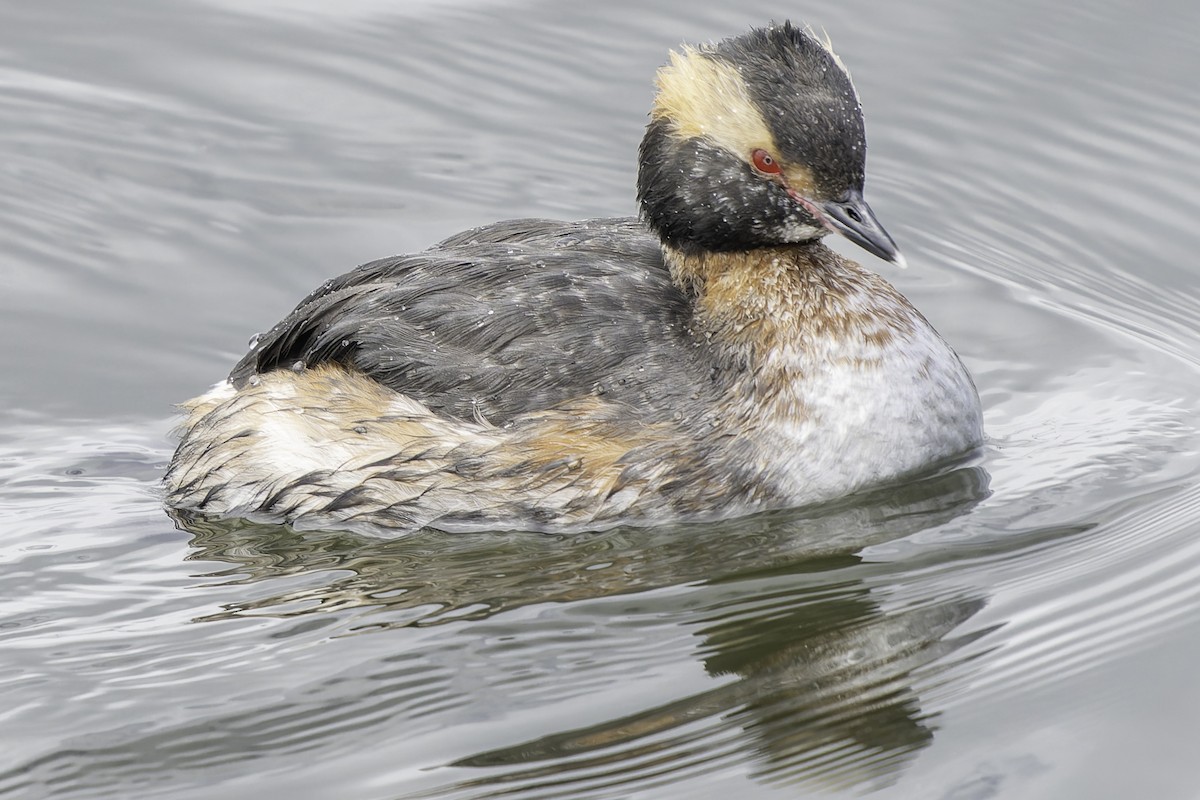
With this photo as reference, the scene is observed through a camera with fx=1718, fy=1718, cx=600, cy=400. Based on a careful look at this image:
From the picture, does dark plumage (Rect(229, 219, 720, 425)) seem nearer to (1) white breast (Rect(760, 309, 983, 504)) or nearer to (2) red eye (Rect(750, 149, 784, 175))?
(1) white breast (Rect(760, 309, 983, 504))

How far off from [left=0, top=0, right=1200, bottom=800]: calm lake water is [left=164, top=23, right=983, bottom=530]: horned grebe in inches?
8.0

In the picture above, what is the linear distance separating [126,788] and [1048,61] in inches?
288

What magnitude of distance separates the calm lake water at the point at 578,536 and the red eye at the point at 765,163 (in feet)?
4.53

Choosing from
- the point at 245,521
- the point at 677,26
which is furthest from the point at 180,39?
the point at 245,521

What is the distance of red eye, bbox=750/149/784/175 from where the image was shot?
22.3ft

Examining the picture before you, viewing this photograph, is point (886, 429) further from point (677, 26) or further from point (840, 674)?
point (677, 26)

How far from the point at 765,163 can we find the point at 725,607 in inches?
70.8

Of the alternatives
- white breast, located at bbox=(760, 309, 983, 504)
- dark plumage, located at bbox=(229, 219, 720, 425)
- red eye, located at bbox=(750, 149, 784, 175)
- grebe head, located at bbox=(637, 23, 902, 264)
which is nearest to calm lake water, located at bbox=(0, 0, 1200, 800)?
white breast, located at bbox=(760, 309, 983, 504)

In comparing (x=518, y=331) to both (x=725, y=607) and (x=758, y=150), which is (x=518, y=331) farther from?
(x=725, y=607)

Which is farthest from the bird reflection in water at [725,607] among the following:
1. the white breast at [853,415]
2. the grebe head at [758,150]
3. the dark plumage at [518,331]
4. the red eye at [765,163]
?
the red eye at [765,163]

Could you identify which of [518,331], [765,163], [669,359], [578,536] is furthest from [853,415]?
[518,331]

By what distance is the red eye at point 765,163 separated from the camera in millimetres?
A: 6801

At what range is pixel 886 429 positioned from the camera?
23.0 ft

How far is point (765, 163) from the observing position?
6812mm
